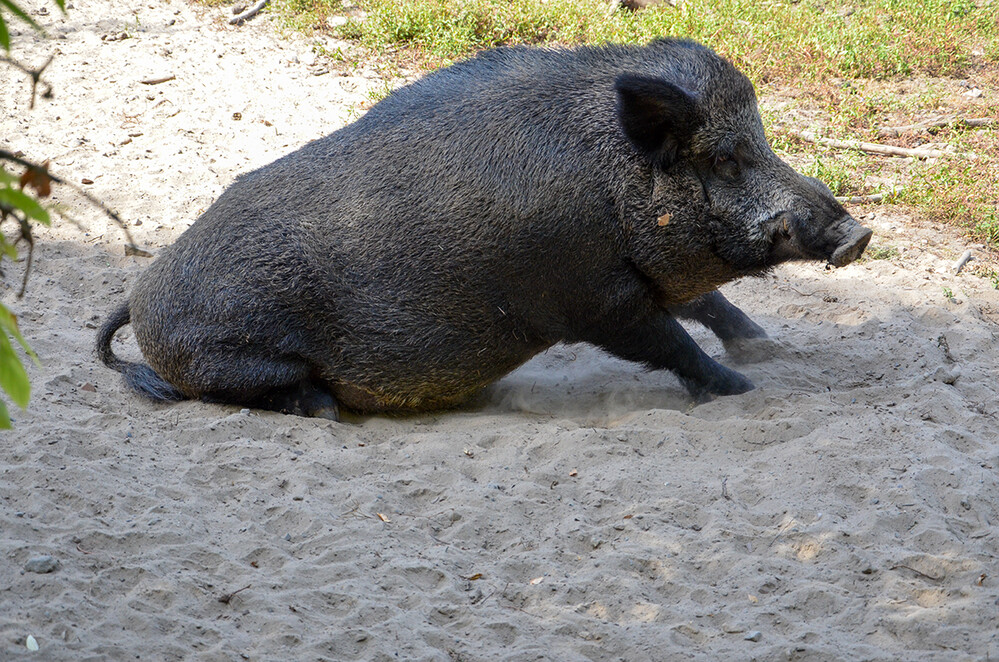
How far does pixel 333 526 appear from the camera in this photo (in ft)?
12.3

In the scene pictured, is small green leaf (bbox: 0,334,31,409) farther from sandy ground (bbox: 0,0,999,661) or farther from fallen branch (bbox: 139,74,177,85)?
fallen branch (bbox: 139,74,177,85)

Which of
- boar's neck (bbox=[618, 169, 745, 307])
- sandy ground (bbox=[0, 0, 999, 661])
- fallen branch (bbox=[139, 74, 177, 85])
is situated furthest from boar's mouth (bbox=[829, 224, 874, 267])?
fallen branch (bbox=[139, 74, 177, 85])

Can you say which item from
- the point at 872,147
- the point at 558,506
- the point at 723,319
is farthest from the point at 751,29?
the point at 558,506

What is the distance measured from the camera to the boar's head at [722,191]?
4.47 meters

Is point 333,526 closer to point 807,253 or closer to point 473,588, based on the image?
point 473,588

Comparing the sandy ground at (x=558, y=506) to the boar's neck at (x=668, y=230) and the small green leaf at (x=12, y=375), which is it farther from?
the small green leaf at (x=12, y=375)

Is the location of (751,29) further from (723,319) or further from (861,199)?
(723,319)

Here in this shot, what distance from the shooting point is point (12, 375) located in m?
1.59

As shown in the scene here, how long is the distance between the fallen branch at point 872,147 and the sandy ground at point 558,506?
1.19 m

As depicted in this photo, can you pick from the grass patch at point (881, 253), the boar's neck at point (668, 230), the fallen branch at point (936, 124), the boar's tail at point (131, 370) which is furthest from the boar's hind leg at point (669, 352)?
the fallen branch at point (936, 124)

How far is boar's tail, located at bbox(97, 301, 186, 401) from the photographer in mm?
5070

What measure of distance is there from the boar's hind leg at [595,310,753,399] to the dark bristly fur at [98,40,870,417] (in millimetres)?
10

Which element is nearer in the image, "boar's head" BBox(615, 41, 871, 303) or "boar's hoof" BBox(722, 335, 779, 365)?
"boar's head" BBox(615, 41, 871, 303)

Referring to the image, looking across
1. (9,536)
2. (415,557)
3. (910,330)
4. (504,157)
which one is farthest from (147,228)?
(910,330)
